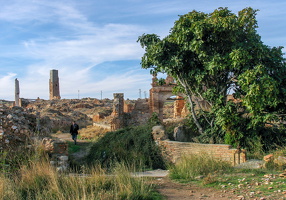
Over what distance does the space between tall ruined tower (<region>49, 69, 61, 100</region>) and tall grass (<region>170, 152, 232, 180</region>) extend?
43.6 meters

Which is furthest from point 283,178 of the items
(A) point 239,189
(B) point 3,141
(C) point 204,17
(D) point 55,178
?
(B) point 3,141

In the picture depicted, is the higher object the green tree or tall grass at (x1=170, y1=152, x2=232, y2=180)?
the green tree

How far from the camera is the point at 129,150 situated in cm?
1075

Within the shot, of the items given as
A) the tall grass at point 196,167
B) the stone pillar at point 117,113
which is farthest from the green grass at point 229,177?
the stone pillar at point 117,113

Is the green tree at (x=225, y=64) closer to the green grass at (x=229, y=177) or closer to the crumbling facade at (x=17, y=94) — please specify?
the green grass at (x=229, y=177)

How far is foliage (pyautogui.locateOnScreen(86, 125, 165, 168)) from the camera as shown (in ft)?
33.2

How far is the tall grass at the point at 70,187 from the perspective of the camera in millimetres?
5461

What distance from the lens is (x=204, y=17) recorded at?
10.9 m

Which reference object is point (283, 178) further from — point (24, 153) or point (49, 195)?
point (24, 153)

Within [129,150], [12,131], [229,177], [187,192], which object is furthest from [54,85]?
[187,192]

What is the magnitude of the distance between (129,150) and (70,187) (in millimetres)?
5024

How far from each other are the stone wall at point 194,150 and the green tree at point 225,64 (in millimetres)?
1291

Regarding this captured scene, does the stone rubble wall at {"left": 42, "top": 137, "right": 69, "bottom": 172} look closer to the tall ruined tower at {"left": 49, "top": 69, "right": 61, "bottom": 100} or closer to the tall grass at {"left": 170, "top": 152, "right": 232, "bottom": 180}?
the tall grass at {"left": 170, "top": 152, "right": 232, "bottom": 180}

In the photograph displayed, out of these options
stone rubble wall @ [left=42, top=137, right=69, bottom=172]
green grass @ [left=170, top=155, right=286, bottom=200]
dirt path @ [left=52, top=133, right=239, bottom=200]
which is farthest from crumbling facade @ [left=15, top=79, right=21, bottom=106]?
dirt path @ [left=52, top=133, right=239, bottom=200]
